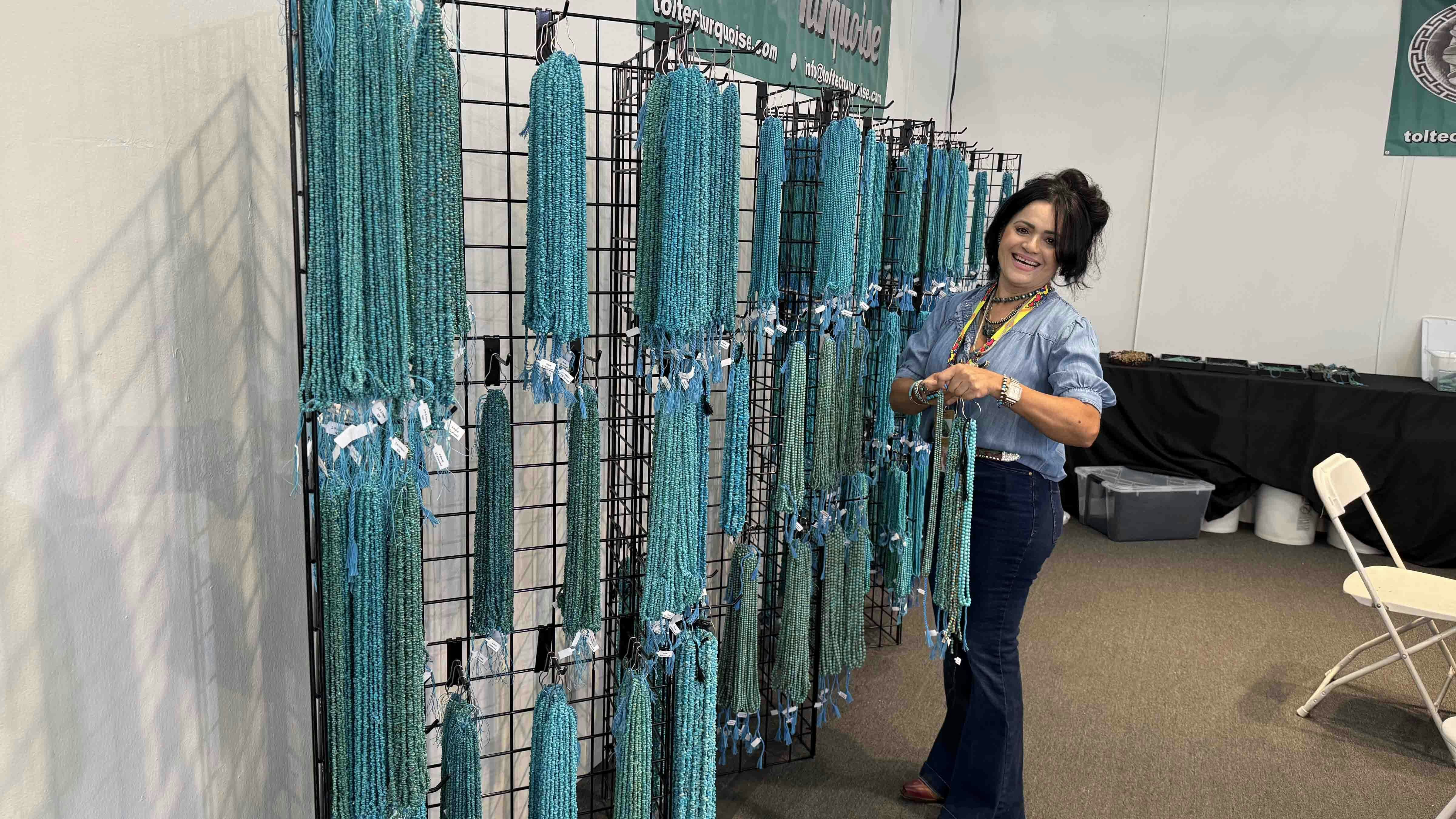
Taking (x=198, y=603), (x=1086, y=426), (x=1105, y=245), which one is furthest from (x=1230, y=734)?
(x=1105, y=245)

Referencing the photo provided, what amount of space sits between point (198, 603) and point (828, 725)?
2304 millimetres

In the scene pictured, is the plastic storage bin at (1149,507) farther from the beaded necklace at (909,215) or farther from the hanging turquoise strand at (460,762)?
the hanging turquoise strand at (460,762)

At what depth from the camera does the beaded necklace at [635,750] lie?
6.88ft

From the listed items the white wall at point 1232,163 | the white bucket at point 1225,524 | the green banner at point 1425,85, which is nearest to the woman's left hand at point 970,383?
the white bucket at point 1225,524

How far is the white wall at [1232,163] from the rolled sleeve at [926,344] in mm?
4764

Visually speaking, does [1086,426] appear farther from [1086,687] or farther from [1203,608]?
[1203,608]

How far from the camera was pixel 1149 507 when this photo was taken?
18.2 feet

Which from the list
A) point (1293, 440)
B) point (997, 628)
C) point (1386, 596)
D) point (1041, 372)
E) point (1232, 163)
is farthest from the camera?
point (1232, 163)

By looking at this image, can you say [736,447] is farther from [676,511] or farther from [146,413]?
[146,413]

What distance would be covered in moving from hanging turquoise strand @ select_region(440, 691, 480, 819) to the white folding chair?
2793 mm

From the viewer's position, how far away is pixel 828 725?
3.37m

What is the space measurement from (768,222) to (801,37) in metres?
2.03

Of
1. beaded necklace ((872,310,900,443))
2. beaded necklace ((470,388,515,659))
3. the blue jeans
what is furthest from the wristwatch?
beaded necklace ((470,388,515,659))

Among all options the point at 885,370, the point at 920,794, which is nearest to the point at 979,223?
the point at 885,370
